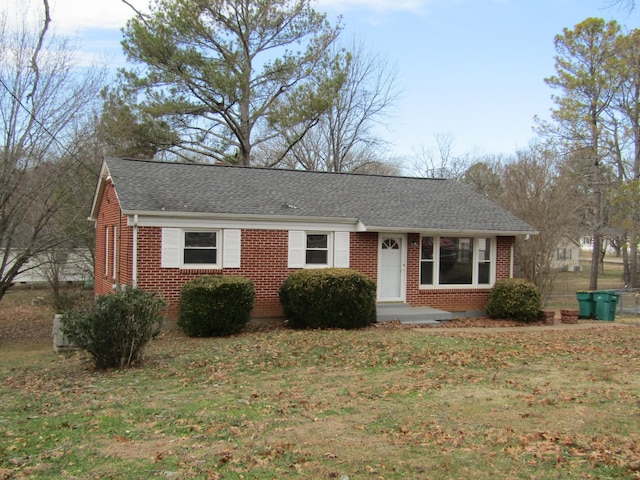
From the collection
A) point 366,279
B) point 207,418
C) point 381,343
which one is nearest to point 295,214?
point 366,279

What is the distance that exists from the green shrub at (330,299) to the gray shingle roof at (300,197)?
1.96 metres

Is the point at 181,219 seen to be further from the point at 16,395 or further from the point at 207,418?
the point at 207,418

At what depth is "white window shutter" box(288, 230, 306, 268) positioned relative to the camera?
1536 cm

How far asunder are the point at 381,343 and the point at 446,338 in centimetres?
178

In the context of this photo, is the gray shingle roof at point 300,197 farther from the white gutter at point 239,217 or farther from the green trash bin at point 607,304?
the green trash bin at point 607,304

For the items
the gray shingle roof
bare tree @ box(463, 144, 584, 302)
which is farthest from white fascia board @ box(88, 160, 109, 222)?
bare tree @ box(463, 144, 584, 302)

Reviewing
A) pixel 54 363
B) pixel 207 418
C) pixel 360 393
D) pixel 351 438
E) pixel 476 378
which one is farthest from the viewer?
pixel 54 363

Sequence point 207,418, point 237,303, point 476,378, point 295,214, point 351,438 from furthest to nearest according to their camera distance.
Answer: point 295,214, point 237,303, point 476,378, point 207,418, point 351,438

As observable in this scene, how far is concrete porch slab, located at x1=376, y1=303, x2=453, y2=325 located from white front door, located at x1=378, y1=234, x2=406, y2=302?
0.35 metres

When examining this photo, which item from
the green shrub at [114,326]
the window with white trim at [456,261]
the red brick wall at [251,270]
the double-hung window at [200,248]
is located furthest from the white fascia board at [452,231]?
the green shrub at [114,326]

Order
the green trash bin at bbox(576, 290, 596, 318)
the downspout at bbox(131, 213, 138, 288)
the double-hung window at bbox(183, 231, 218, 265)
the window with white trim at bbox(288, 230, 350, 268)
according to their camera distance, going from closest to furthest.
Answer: the downspout at bbox(131, 213, 138, 288), the double-hung window at bbox(183, 231, 218, 265), the window with white trim at bbox(288, 230, 350, 268), the green trash bin at bbox(576, 290, 596, 318)

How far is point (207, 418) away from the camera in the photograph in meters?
6.29

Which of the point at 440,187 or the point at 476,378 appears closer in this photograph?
the point at 476,378

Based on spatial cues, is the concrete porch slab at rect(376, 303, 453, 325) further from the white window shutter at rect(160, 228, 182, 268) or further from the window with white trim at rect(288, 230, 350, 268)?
the white window shutter at rect(160, 228, 182, 268)
